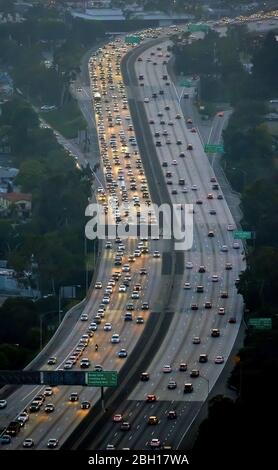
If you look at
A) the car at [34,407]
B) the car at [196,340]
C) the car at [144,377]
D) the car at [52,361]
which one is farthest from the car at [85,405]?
the car at [196,340]

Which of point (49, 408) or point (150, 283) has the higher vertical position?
point (49, 408)

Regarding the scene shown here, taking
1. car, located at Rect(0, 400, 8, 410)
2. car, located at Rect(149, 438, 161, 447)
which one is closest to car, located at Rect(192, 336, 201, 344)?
car, located at Rect(0, 400, 8, 410)

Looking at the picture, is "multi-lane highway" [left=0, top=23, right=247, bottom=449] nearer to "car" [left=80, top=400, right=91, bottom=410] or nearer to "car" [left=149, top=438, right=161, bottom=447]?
"car" [left=149, top=438, right=161, bottom=447]

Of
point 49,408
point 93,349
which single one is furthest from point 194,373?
point 49,408

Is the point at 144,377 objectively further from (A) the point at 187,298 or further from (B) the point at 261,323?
(A) the point at 187,298

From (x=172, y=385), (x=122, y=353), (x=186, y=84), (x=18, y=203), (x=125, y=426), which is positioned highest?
(x=125, y=426)

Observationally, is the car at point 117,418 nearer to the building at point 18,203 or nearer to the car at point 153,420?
the car at point 153,420
